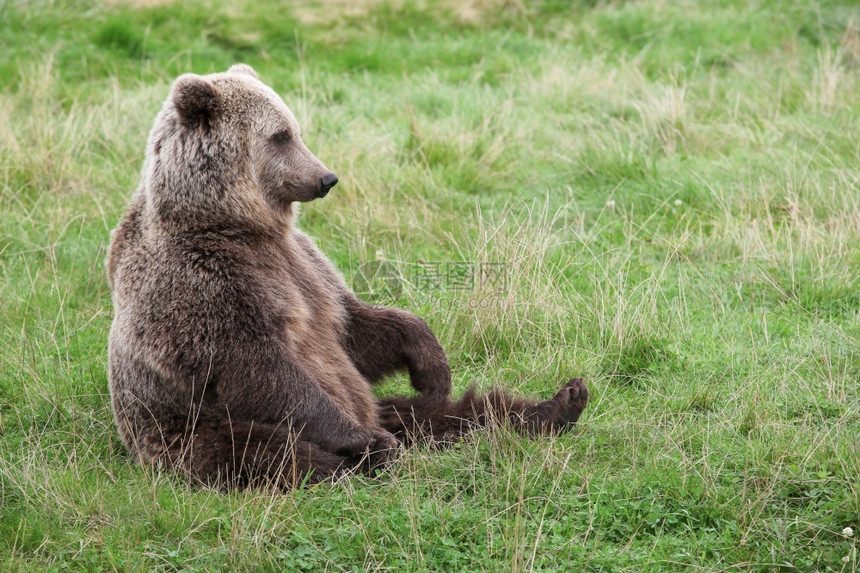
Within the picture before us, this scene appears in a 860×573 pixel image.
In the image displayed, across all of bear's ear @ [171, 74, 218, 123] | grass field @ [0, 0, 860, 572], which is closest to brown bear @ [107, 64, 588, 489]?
bear's ear @ [171, 74, 218, 123]

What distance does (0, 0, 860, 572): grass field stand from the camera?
389cm

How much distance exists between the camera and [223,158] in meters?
4.47

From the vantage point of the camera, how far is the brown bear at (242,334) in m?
4.22

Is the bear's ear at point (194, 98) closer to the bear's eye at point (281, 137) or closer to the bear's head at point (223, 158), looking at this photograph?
the bear's head at point (223, 158)

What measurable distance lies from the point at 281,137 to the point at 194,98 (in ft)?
1.55

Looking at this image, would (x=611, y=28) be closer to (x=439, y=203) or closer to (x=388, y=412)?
(x=439, y=203)

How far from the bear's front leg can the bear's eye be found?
0.89 m

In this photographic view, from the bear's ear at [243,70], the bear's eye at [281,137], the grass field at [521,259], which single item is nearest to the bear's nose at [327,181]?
the bear's eye at [281,137]

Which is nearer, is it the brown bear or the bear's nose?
the brown bear

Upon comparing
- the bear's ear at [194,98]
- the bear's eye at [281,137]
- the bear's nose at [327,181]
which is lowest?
the bear's nose at [327,181]

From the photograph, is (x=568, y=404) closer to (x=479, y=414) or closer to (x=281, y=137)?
(x=479, y=414)

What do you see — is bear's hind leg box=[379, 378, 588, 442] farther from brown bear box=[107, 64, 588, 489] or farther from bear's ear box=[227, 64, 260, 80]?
bear's ear box=[227, 64, 260, 80]

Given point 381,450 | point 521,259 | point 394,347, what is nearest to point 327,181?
point 394,347

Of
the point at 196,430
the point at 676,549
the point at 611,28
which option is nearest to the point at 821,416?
the point at 676,549
